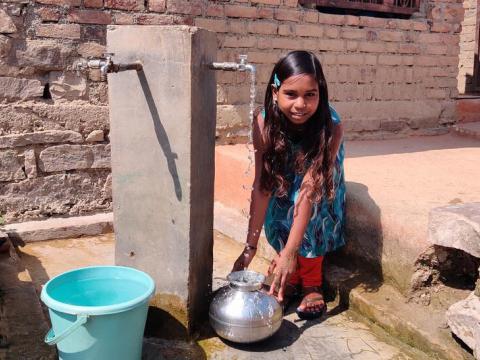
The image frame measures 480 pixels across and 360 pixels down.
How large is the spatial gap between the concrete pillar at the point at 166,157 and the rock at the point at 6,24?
1497mm

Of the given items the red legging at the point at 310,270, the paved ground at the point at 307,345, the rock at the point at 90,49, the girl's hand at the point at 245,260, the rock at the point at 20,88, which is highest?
the rock at the point at 90,49

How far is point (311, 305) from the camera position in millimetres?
2650

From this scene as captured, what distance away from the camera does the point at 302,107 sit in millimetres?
2443

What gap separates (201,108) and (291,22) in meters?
2.62

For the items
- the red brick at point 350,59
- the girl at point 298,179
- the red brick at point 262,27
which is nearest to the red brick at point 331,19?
the red brick at point 350,59

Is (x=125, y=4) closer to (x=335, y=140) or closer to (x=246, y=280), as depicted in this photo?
(x=335, y=140)

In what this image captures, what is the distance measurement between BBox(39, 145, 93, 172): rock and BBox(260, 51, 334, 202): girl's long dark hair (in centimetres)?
172

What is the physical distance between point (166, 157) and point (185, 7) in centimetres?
204

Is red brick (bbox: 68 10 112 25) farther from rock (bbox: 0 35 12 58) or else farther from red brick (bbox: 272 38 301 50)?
red brick (bbox: 272 38 301 50)

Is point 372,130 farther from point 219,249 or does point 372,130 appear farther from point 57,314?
point 57,314

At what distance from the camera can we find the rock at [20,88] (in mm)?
3588

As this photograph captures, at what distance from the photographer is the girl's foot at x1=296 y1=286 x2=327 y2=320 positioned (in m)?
2.63

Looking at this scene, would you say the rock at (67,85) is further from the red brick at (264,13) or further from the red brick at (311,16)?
the red brick at (311,16)

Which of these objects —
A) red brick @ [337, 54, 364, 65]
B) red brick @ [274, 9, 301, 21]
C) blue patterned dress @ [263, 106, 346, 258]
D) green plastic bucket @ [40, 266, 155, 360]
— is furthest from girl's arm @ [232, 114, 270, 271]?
red brick @ [337, 54, 364, 65]
